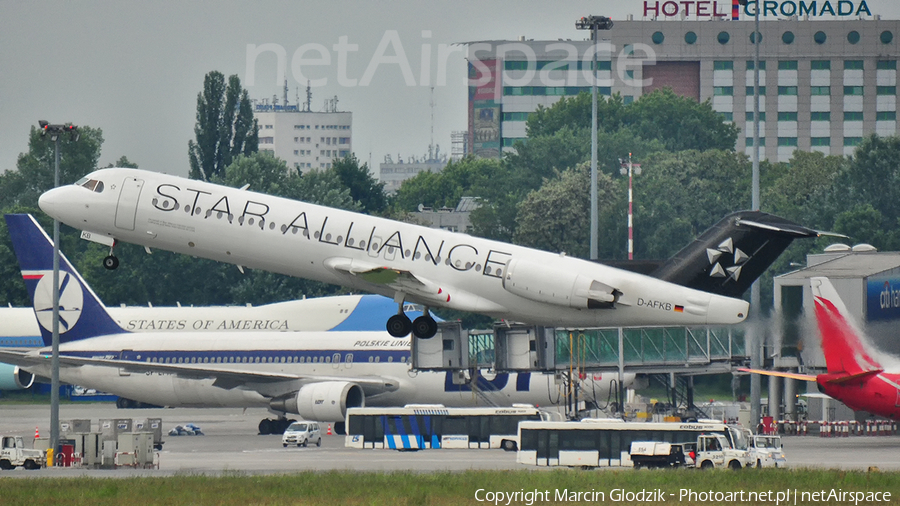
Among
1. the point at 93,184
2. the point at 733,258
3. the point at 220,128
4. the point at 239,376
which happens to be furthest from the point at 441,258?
the point at 220,128

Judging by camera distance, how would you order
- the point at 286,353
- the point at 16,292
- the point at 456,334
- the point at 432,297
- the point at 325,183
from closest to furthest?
the point at 432,297 < the point at 456,334 < the point at 286,353 < the point at 16,292 < the point at 325,183

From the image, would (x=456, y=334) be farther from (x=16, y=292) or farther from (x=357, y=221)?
(x=16, y=292)

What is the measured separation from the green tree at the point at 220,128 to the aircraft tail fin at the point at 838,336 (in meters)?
106

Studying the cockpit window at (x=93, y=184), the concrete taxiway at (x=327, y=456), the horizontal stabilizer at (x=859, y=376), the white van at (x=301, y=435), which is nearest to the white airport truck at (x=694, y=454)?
the concrete taxiway at (x=327, y=456)

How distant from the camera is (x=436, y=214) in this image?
179 meters

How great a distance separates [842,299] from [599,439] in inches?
975

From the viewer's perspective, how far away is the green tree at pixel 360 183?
18025 centimetres

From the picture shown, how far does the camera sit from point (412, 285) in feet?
176

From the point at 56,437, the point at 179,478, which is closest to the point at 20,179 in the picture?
the point at 56,437

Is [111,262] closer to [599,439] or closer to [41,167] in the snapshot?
[599,439]

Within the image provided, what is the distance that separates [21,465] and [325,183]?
Answer: 92166mm

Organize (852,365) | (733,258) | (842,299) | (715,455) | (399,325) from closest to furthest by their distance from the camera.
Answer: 1. (733,258)
2. (399,325)
3. (715,455)
4. (852,365)
5. (842,299)

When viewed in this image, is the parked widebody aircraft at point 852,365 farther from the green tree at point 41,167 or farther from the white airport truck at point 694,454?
the green tree at point 41,167

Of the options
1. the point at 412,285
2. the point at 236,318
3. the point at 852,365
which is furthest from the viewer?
the point at 236,318
